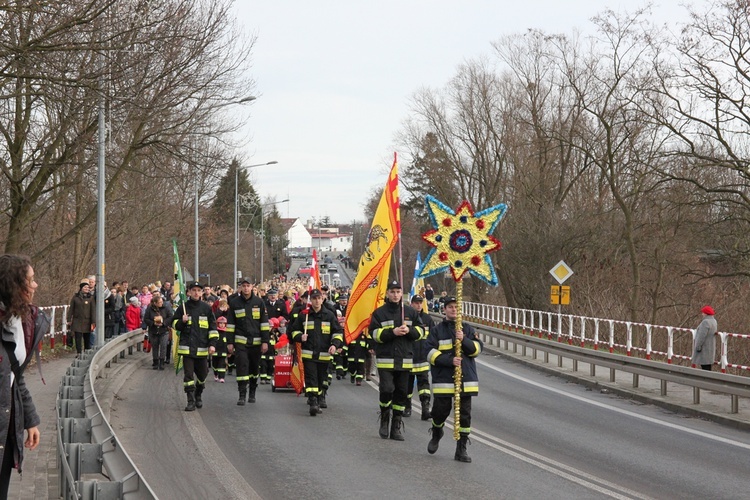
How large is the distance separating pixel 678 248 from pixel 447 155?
19.9 metres

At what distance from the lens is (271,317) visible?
2131 centimetres

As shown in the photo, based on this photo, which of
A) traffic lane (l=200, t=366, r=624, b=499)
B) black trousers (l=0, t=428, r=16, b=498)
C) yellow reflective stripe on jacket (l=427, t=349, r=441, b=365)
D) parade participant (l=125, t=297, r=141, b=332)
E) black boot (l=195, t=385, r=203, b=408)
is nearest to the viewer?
black trousers (l=0, t=428, r=16, b=498)

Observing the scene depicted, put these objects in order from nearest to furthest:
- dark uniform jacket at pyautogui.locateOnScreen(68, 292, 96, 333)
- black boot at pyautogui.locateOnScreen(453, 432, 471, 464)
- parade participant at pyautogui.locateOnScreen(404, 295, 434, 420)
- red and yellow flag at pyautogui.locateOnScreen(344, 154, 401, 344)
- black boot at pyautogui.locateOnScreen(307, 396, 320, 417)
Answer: black boot at pyautogui.locateOnScreen(453, 432, 471, 464)
parade participant at pyautogui.locateOnScreen(404, 295, 434, 420)
red and yellow flag at pyautogui.locateOnScreen(344, 154, 401, 344)
black boot at pyautogui.locateOnScreen(307, 396, 320, 417)
dark uniform jacket at pyautogui.locateOnScreen(68, 292, 96, 333)

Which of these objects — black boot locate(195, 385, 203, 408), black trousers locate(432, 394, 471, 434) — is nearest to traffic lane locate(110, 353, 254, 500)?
black boot locate(195, 385, 203, 408)

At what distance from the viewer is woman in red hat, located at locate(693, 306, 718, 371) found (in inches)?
726

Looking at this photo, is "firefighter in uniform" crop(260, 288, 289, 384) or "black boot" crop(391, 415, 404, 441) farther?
"firefighter in uniform" crop(260, 288, 289, 384)

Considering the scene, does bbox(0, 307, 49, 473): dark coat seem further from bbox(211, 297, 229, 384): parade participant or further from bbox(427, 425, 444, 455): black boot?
bbox(211, 297, 229, 384): parade participant

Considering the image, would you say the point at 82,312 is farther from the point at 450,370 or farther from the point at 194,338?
the point at 450,370

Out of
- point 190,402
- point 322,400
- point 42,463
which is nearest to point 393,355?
point 322,400

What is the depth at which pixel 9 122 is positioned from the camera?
2473 cm

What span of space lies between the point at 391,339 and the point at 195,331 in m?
3.81

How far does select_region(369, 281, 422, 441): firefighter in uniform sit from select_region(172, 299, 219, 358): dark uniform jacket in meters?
3.45

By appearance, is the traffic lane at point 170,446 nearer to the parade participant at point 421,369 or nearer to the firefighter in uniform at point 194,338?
the firefighter in uniform at point 194,338

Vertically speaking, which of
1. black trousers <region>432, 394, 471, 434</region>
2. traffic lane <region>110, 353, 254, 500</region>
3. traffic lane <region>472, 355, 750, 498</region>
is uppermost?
black trousers <region>432, 394, 471, 434</region>
